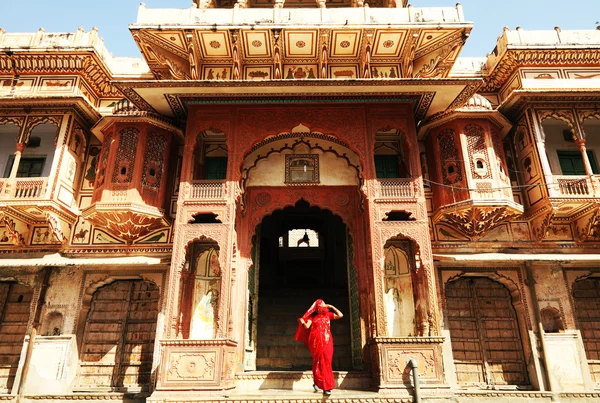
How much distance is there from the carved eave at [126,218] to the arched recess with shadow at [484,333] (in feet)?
24.2

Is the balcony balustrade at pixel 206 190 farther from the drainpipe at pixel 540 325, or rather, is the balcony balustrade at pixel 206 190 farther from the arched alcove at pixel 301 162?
the drainpipe at pixel 540 325

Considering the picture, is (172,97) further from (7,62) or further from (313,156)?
(7,62)

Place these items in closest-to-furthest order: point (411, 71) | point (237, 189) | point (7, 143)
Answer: point (237, 189), point (411, 71), point (7, 143)

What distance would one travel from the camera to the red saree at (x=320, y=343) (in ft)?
25.4

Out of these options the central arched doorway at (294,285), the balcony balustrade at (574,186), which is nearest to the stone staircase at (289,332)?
the central arched doorway at (294,285)

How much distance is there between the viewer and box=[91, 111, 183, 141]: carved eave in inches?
402

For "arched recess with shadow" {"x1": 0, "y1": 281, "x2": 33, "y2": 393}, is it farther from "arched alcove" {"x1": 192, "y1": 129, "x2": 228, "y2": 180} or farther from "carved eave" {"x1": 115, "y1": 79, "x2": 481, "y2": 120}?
"carved eave" {"x1": 115, "y1": 79, "x2": 481, "y2": 120}

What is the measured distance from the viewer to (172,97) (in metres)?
9.84

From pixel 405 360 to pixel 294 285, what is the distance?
672 centimetres

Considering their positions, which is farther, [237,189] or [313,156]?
[313,156]

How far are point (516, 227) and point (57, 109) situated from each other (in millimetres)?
11906

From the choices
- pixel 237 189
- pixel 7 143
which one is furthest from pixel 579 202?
pixel 7 143

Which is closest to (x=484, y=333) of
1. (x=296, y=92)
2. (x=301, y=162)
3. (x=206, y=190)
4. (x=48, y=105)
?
(x=301, y=162)

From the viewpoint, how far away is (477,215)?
980 centimetres
